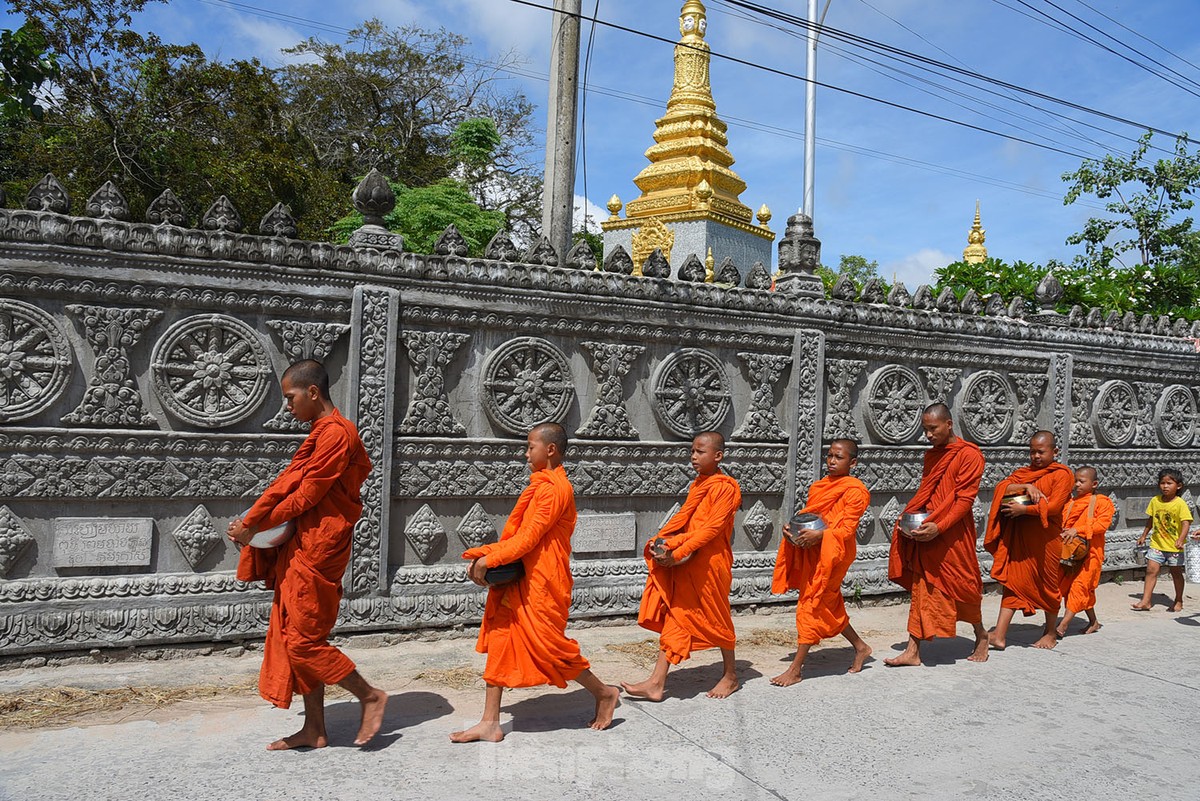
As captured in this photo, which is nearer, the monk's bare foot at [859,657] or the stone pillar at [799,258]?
the monk's bare foot at [859,657]

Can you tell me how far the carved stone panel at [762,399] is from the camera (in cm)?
755

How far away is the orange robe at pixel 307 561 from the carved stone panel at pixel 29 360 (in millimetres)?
2080

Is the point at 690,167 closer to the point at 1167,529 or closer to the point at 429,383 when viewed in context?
the point at 1167,529

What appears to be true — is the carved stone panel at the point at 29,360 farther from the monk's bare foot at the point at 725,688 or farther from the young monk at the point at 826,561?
the young monk at the point at 826,561

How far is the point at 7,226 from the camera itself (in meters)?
5.24

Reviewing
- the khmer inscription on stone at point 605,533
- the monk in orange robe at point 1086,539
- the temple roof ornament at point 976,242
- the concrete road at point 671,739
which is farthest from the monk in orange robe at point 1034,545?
the temple roof ornament at point 976,242

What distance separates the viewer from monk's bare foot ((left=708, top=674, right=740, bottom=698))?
5379 mm

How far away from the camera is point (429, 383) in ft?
20.7

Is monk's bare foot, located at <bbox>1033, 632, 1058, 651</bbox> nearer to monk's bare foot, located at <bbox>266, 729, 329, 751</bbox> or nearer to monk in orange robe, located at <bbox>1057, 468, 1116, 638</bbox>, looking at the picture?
monk in orange robe, located at <bbox>1057, 468, 1116, 638</bbox>

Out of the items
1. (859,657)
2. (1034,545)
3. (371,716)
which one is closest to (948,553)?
(859,657)

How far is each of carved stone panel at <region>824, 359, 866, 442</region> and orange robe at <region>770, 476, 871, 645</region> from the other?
1939 mm

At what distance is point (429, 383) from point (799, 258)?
11.5 feet

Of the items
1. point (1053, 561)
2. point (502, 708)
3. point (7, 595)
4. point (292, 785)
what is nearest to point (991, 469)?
point (1053, 561)

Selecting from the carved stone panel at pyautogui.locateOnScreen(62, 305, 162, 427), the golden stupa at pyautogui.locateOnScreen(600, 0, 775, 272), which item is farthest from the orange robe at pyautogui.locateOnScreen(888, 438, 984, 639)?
the golden stupa at pyautogui.locateOnScreen(600, 0, 775, 272)
